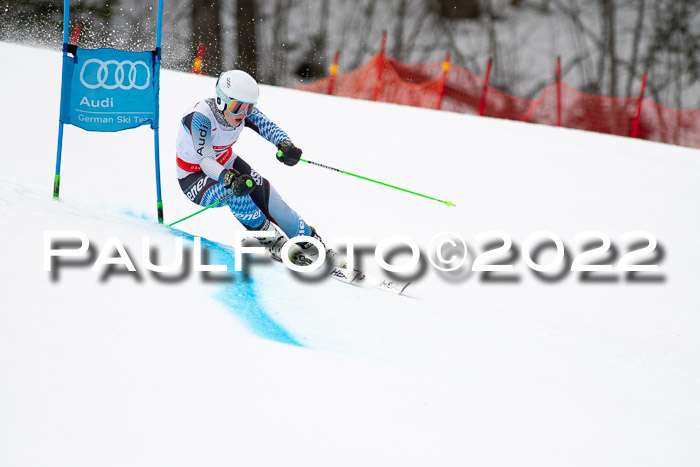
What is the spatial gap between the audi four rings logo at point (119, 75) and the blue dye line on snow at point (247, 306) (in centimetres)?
149

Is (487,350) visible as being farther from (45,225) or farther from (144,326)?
(45,225)

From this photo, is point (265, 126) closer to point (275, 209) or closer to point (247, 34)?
point (275, 209)

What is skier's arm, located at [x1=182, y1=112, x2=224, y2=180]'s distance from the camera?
13.3ft

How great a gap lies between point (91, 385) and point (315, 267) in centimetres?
214

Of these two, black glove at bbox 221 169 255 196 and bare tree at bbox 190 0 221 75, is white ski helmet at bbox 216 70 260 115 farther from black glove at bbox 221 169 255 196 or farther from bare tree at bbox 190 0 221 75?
bare tree at bbox 190 0 221 75

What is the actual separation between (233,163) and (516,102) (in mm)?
7182

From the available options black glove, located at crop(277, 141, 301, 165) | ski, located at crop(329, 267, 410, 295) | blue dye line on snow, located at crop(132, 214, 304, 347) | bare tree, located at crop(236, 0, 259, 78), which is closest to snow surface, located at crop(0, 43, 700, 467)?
blue dye line on snow, located at crop(132, 214, 304, 347)

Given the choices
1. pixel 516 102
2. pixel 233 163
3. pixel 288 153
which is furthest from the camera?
pixel 516 102

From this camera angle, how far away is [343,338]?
3.24 meters

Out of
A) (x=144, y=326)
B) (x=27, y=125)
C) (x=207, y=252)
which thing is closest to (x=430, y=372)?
(x=144, y=326)

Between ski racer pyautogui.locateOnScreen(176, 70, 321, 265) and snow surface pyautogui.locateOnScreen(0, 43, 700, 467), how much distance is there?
34 centimetres

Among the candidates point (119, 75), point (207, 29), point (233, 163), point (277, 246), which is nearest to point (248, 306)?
point (277, 246)

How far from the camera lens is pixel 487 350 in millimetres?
3512

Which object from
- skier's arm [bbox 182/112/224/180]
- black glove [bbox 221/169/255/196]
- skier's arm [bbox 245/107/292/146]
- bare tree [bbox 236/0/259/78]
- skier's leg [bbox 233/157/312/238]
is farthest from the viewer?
bare tree [bbox 236/0/259/78]
